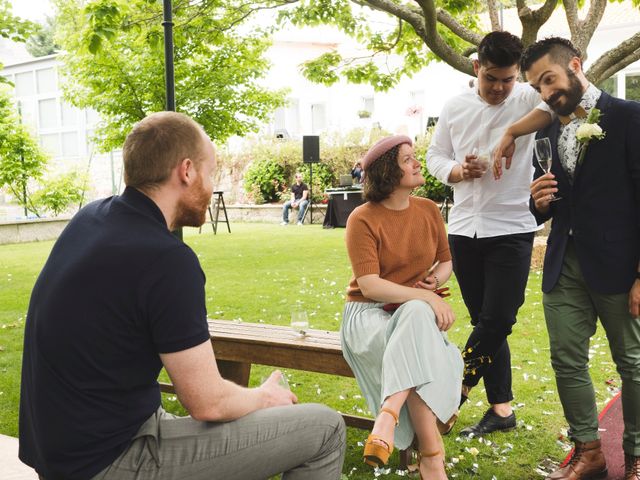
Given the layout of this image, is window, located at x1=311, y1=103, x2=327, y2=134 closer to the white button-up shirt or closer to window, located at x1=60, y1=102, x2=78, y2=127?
window, located at x1=60, y1=102, x2=78, y2=127

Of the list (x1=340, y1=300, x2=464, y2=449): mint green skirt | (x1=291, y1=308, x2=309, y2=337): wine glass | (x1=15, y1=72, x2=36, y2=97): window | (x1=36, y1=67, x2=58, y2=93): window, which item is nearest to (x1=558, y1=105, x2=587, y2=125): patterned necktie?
(x1=340, y1=300, x2=464, y2=449): mint green skirt

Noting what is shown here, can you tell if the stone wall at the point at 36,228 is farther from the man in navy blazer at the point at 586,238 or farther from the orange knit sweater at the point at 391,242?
the man in navy blazer at the point at 586,238

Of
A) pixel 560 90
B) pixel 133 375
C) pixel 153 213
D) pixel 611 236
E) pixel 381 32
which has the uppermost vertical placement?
pixel 381 32

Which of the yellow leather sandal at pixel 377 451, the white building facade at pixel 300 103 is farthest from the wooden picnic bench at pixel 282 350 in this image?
the white building facade at pixel 300 103

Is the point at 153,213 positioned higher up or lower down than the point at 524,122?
lower down

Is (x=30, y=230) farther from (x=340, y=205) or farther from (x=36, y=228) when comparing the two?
(x=340, y=205)

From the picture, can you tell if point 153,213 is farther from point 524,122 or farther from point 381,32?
point 381,32

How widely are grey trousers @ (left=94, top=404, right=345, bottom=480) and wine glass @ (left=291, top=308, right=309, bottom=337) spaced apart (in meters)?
1.52

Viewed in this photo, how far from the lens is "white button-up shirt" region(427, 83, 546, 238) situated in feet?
12.8

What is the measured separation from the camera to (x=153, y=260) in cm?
202

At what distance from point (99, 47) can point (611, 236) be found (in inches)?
255

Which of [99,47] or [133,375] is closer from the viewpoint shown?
[133,375]

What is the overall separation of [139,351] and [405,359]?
1.38 meters

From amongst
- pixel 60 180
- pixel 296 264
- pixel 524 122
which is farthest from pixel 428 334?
pixel 60 180
